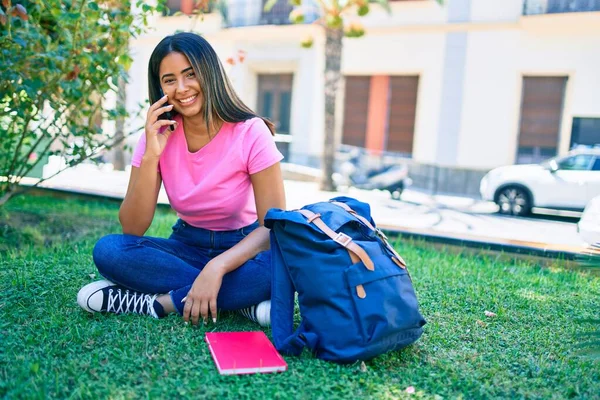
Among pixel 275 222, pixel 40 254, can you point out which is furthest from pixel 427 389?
pixel 40 254

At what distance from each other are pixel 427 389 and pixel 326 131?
9.55 metres

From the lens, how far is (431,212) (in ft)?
32.9

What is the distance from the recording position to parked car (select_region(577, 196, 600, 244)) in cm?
512

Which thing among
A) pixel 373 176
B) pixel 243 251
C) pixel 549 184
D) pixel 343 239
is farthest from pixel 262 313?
pixel 373 176

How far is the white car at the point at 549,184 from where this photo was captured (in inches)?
362

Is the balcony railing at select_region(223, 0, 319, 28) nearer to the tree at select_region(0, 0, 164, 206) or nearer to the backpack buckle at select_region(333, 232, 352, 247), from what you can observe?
the tree at select_region(0, 0, 164, 206)

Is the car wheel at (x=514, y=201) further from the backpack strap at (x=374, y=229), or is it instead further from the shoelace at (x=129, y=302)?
the shoelace at (x=129, y=302)

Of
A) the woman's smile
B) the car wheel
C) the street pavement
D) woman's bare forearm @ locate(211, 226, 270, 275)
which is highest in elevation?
the woman's smile

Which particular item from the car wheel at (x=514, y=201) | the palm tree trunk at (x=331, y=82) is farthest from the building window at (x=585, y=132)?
the palm tree trunk at (x=331, y=82)

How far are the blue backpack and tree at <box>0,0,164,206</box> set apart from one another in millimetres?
2021

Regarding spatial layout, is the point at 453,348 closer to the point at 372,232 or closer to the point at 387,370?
the point at 387,370

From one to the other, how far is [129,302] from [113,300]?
7cm

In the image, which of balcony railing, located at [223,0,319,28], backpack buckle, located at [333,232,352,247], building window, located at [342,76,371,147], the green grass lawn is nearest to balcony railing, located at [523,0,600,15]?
building window, located at [342,76,371,147]

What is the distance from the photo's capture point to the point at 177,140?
2625 mm
